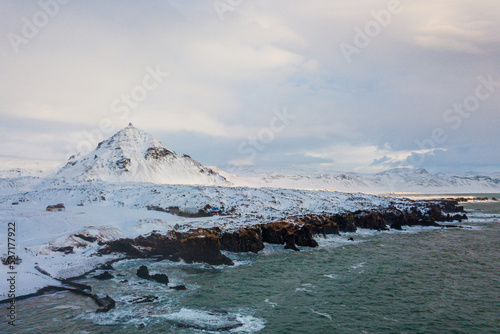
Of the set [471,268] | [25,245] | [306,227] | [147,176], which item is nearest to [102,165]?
[147,176]

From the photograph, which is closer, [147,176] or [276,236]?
[276,236]

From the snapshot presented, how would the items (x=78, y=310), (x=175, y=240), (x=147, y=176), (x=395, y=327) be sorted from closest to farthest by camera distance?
(x=395, y=327) → (x=78, y=310) → (x=175, y=240) → (x=147, y=176)

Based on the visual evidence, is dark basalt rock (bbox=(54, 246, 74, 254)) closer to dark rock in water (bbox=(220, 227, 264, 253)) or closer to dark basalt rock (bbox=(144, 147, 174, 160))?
dark rock in water (bbox=(220, 227, 264, 253))

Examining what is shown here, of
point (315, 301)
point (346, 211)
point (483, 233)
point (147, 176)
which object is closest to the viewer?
point (315, 301)

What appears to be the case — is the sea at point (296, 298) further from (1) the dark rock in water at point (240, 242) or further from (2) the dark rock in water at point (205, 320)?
(1) the dark rock in water at point (240, 242)

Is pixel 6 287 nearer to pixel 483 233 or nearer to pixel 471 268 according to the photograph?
pixel 471 268

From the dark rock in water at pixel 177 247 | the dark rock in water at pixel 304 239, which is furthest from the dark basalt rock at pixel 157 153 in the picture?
the dark rock in water at pixel 304 239
